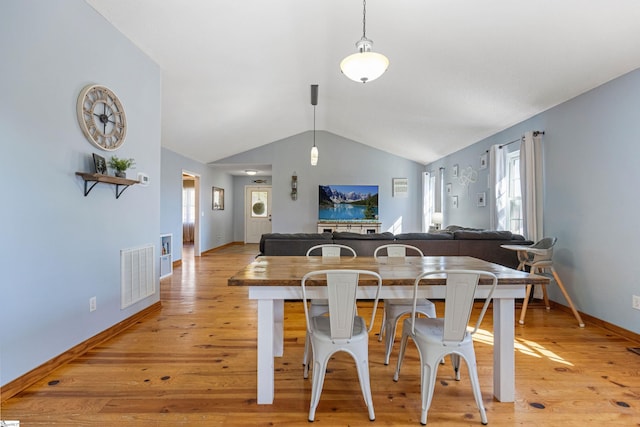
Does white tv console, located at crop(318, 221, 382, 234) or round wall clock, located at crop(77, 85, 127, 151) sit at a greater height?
round wall clock, located at crop(77, 85, 127, 151)

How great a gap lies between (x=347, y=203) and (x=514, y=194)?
385cm

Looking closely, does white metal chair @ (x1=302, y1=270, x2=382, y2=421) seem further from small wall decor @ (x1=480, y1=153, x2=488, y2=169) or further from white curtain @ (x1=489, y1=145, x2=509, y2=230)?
small wall decor @ (x1=480, y1=153, x2=488, y2=169)

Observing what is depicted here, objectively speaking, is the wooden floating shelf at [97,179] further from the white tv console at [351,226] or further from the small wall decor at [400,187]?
the small wall decor at [400,187]

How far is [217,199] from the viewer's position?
336 inches

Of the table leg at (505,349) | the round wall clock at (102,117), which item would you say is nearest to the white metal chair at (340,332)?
the table leg at (505,349)

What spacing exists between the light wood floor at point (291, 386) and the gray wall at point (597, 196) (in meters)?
0.43

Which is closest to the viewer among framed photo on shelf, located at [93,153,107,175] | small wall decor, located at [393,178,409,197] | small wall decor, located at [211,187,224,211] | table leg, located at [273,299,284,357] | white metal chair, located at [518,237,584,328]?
table leg, located at [273,299,284,357]

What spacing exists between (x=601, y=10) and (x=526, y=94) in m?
1.34

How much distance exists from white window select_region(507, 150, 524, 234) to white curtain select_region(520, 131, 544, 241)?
2.04ft

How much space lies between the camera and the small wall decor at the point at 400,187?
7.82 metres

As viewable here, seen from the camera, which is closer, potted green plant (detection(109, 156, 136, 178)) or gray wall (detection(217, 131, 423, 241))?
potted green plant (detection(109, 156, 136, 178))

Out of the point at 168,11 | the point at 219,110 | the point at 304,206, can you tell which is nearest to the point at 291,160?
the point at 304,206

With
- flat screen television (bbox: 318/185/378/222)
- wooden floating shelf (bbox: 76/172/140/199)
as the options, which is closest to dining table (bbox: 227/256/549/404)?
wooden floating shelf (bbox: 76/172/140/199)

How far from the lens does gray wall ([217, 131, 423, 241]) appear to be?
769cm
